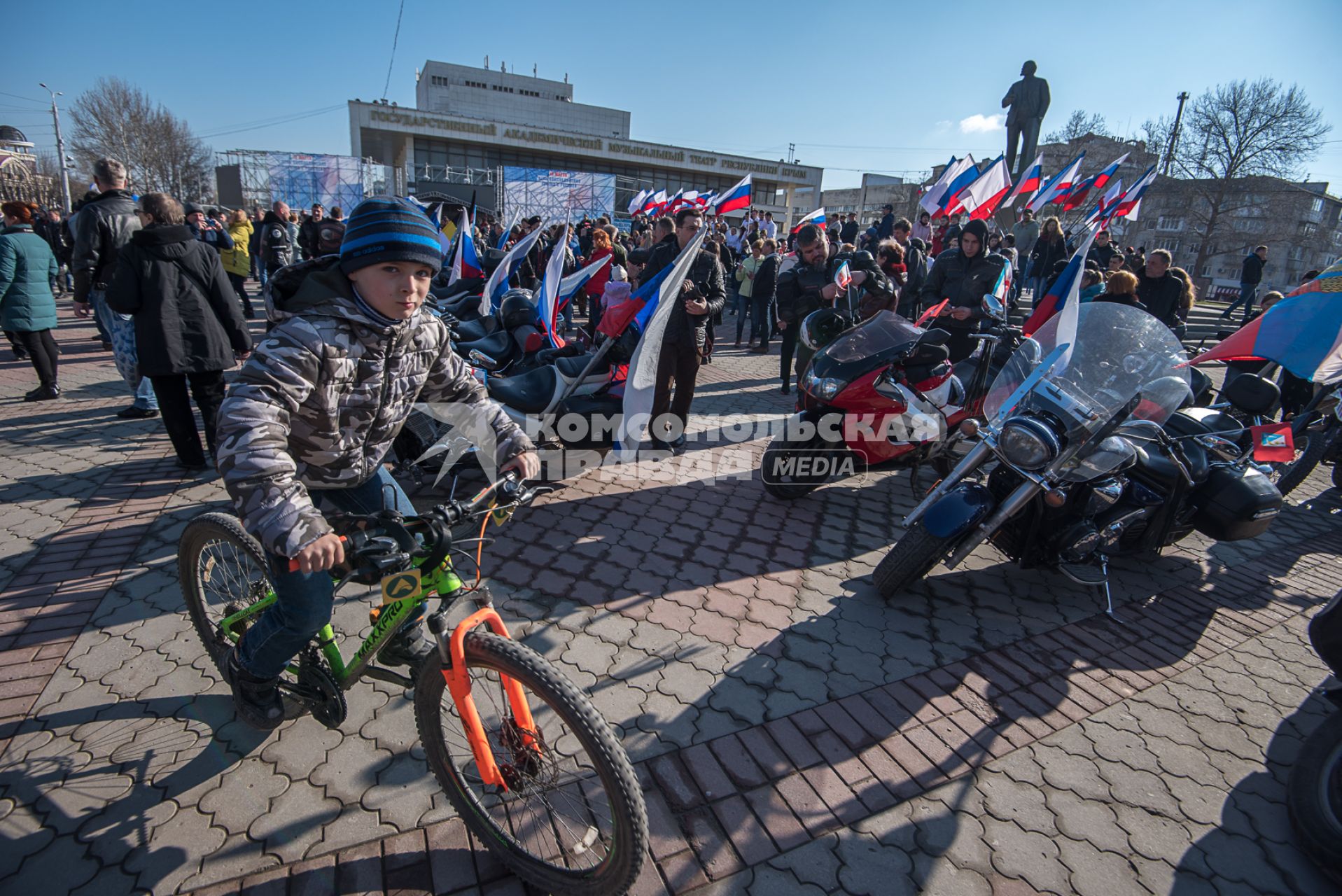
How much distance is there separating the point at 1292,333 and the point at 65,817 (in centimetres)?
638

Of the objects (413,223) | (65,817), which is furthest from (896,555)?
(65,817)

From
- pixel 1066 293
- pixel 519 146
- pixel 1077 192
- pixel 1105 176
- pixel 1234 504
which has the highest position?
pixel 519 146

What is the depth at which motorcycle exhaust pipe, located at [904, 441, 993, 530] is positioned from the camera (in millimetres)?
3281

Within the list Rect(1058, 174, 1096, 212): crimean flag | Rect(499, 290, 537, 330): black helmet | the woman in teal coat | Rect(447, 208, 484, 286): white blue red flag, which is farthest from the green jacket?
Rect(1058, 174, 1096, 212): crimean flag

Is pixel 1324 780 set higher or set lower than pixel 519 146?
lower

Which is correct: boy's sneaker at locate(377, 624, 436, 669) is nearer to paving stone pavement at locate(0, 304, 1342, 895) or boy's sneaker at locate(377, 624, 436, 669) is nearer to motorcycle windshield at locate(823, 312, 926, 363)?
paving stone pavement at locate(0, 304, 1342, 895)

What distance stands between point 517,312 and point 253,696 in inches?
167

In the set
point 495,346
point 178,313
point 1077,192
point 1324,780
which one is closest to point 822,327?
point 495,346

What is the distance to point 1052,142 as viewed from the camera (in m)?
34.8

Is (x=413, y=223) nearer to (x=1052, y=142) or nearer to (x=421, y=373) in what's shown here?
(x=421, y=373)

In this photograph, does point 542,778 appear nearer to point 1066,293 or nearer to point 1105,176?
point 1066,293

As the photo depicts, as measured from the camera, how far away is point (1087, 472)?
10.4ft

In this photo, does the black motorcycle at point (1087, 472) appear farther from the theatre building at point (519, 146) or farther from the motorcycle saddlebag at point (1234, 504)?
the theatre building at point (519, 146)

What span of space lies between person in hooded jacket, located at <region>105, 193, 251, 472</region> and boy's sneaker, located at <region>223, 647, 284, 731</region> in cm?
300
